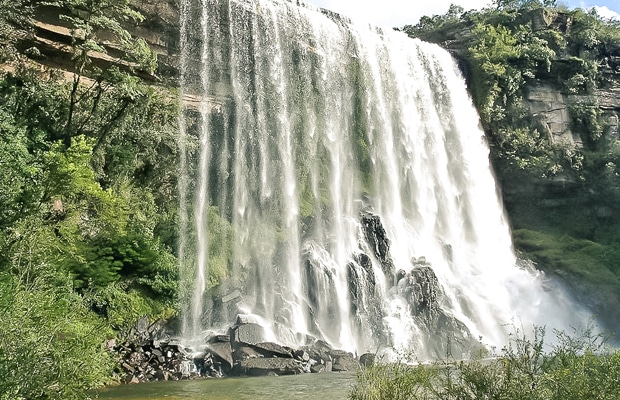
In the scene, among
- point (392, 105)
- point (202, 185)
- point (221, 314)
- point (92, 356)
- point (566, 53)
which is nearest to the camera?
point (92, 356)

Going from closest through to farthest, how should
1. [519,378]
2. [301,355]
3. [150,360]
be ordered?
[519,378], [150,360], [301,355]

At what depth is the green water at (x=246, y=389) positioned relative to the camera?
11.4m

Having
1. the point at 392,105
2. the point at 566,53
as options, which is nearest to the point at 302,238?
the point at 392,105

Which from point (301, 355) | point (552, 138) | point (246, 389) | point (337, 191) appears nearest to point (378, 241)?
point (337, 191)

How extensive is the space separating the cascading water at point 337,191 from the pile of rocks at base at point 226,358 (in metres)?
2.14

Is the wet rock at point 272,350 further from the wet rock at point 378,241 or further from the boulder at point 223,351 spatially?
the wet rock at point 378,241

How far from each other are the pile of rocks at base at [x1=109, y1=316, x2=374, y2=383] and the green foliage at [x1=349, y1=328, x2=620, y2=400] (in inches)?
402

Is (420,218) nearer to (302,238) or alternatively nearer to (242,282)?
(302,238)

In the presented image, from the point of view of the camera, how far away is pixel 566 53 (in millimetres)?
37312

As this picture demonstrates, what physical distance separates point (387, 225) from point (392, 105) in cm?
736

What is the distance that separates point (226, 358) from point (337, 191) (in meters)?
13.6

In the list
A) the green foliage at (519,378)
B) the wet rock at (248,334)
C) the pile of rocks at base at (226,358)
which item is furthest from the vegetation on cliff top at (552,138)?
the green foliage at (519,378)

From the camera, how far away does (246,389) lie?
12.7 m

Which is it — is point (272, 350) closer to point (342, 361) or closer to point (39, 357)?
point (342, 361)
